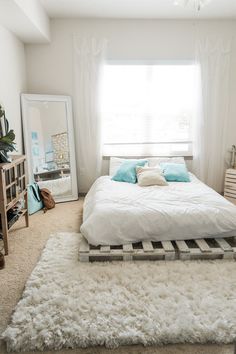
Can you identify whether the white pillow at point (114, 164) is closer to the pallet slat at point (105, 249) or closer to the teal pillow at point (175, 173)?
the teal pillow at point (175, 173)

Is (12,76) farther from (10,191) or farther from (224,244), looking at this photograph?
(224,244)

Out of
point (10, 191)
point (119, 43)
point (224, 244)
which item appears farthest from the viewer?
point (119, 43)

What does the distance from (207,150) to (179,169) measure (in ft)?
2.61

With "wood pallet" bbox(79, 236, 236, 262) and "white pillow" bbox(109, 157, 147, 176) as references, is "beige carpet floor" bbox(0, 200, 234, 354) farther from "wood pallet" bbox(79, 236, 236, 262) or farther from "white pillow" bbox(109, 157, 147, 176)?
"white pillow" bbox(109, 157, 147, 176)

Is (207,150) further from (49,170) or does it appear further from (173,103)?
(49,170)

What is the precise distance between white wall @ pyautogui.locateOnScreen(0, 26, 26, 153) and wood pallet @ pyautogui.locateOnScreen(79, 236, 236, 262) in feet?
6.32

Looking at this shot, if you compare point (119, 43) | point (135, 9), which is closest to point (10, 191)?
point (119, 43)

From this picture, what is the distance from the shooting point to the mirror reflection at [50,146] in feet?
12.4

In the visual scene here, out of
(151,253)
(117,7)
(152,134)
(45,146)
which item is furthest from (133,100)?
(151,253)

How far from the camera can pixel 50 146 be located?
388 cm

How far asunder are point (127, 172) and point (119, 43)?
1.85 meters

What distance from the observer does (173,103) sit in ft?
13.2

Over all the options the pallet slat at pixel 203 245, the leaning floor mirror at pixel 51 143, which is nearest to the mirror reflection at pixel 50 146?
the leaning floor mirror at pixel 51 143

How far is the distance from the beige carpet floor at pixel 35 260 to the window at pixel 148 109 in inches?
48.0
